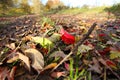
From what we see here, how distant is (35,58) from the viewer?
1535 millimetres

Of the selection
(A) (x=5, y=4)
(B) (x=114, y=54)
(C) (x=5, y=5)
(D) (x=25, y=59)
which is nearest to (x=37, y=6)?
(A) (x=5, y=4)

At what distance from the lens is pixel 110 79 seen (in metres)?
1.44

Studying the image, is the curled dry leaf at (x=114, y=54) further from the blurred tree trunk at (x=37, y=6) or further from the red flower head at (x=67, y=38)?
the blurred tree trunk at (x=37, y=6)

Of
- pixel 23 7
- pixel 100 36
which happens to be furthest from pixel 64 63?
pixel 23 7

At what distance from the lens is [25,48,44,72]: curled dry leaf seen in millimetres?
1457

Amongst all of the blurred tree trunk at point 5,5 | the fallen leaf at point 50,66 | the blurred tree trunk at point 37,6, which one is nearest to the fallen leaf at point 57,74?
the fallen leaf at point 50,66

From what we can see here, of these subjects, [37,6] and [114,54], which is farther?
[37,6]

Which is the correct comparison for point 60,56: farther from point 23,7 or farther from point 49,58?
point 23,7

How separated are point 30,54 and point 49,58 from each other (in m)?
0.11

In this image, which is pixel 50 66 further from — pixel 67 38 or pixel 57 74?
pixel 67 38

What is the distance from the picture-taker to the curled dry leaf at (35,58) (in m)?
1.46

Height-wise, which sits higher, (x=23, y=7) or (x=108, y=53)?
(x=108, y=53)

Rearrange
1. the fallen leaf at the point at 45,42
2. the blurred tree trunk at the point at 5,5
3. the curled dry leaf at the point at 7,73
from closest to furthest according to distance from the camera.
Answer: the curled dry leaf at the point at 7,73 → the fallen leaf at the point at 45,42 → the blurred tree trunk at the point at 5,5

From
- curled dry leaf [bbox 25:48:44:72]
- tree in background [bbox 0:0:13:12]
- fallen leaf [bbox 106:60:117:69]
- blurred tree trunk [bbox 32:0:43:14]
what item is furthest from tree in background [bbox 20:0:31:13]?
fallen leaf [bbox 106:60:117:69]
